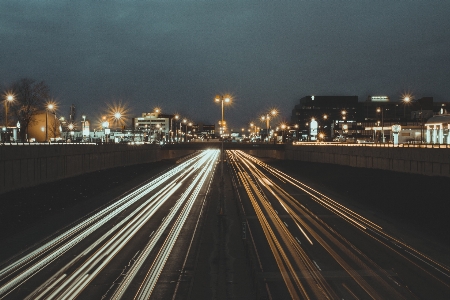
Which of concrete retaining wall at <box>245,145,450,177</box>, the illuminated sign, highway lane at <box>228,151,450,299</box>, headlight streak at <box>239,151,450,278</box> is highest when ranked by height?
the illuminated sign

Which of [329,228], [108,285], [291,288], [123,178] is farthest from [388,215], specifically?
[123,178]

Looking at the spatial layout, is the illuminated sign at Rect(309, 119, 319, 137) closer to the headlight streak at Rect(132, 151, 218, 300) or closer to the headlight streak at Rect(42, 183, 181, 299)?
the headlight streak at Rect(132, 151, 218, 300)

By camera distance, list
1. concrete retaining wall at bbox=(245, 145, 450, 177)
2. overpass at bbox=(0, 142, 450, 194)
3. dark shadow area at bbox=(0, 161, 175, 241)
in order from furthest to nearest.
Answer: concrete retaining wall at bbox=(245, 145, 450, 177) < overpass at bbox=(0, 142, 450, 194) < dark shadow area at bbox=(0, 161, 175, 241)

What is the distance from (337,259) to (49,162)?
114 feet

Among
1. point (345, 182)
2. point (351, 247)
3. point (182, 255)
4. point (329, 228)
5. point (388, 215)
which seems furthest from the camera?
point (345, 182)

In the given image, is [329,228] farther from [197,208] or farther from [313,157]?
[313,157]

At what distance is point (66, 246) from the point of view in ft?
76.4

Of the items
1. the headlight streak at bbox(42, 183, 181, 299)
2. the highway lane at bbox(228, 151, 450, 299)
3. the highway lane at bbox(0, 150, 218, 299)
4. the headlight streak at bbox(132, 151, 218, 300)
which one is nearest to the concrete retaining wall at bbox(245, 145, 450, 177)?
the highway lane at bbox(228, 151, 450, 299)

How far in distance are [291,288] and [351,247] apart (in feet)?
25.4

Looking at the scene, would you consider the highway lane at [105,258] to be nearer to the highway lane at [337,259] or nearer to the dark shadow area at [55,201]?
the dark shadow area at [55,201]

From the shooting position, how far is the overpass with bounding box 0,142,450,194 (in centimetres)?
3891

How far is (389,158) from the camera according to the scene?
52688 mm

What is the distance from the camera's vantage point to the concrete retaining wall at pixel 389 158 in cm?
4013

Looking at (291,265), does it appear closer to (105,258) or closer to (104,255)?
(105,258)
